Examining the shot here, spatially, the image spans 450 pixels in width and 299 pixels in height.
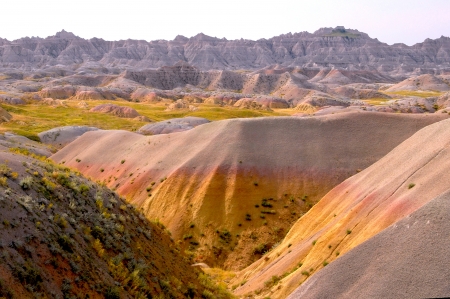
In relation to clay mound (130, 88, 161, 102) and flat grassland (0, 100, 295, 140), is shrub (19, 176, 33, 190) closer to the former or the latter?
flat grassland (0, 100, 295, 140)

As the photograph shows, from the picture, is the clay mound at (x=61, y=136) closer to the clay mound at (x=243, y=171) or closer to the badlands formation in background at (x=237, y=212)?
the badlands formation in background at (x=237, y=212)

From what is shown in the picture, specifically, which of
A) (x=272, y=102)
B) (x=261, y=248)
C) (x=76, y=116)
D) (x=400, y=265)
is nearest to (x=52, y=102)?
(x=76, y=116)

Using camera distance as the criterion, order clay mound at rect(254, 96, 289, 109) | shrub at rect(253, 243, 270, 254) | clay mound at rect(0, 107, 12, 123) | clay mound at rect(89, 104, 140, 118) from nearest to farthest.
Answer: shrub at rect(253, 243, 270, 254) < clay mound at rect(0, 107, 12, 123) < clay mound at rect(89, 104, 140, 118) < clay mound at rect(254, 96, 289, 109)

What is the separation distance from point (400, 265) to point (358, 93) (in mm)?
175498

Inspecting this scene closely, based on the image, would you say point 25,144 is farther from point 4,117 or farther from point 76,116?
point 76,116

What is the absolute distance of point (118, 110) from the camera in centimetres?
11725

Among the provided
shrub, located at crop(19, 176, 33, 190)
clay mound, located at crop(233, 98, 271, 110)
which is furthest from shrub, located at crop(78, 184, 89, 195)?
clay mound, located at crop(233, 98, 271, 110)

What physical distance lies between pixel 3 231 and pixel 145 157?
37095 mm

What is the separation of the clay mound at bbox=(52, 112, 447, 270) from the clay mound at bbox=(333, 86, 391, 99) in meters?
131

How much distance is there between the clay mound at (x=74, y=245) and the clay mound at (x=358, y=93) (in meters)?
162

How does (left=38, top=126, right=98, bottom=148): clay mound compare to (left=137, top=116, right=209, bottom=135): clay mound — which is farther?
(left=137, top=116, right=209, bottom=135): clay mound

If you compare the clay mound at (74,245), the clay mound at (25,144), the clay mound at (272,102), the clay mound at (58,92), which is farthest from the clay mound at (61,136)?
the clay mound at (58,92)

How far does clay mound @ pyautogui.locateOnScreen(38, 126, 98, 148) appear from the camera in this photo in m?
76.2

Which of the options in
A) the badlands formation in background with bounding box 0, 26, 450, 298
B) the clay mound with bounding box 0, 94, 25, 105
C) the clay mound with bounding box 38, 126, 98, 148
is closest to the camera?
the badlands formation in background with bounding box 0, 26, 450, 298
